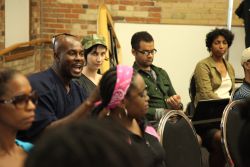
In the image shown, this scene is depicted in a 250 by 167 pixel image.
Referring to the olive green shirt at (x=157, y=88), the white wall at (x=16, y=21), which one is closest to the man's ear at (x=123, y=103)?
the olive green shirt at (x=157, y=88)

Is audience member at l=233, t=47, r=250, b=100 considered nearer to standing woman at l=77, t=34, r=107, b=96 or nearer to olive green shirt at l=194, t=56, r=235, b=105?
olive green shirt at l=194, t=56, r=235, b=105

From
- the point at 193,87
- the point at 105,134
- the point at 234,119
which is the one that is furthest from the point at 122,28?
the point at 105,134

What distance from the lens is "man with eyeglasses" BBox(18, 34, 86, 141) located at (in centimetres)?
215

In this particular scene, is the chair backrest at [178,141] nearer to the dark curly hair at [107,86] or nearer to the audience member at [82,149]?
the dark curly hair at [107,86]

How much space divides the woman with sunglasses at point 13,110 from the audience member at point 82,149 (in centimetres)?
99

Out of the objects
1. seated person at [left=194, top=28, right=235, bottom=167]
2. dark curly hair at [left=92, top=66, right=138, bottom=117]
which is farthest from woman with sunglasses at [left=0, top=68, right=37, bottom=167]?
A: seated person at [left=194, top=28, right=235, bottom=167]

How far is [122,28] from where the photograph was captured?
5793 mm

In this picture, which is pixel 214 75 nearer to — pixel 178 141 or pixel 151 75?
pixel 151 75

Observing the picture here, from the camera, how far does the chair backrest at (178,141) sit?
2.36 metres

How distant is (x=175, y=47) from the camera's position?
18.9 ft

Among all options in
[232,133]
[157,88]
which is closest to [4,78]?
[232,133]

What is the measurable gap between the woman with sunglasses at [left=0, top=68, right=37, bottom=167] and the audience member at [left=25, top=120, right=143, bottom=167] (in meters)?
0.99

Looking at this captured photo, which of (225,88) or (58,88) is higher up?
(58,88)

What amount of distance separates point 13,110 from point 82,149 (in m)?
1.07
